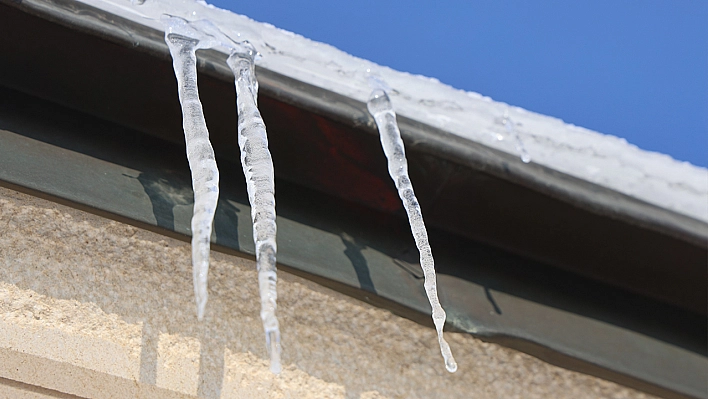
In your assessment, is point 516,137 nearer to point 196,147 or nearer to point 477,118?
point 477,118

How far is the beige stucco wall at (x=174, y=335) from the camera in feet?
2.40

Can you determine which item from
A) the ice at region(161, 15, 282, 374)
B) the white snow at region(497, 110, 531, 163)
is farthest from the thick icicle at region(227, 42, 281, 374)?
the white snow at region(497, 110, 531, 163)

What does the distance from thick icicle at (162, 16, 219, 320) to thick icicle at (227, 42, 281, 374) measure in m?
0.04

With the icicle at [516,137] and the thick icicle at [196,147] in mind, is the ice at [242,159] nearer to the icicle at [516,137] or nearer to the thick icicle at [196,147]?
the thick icicle at [196,147]

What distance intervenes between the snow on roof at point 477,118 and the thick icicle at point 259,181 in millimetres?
34

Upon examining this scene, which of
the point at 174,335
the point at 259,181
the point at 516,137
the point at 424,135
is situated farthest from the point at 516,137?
the point at 174,335

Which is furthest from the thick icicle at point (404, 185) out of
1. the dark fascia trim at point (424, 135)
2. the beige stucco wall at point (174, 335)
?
the beige stucco wall at point (174, 335)

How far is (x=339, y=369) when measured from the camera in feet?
2.70

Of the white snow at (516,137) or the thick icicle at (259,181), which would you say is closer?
the thick icicle at (259,181)

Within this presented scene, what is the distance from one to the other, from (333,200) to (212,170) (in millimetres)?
278

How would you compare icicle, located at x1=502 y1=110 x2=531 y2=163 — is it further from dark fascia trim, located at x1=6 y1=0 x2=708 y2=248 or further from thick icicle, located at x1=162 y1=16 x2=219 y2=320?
thick icicle, located at x1=162 y1=16 x2=219 y2=320

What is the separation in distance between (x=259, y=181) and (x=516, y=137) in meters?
0.37

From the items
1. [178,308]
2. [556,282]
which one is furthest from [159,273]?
[556,282]

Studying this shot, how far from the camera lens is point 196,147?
63cm
